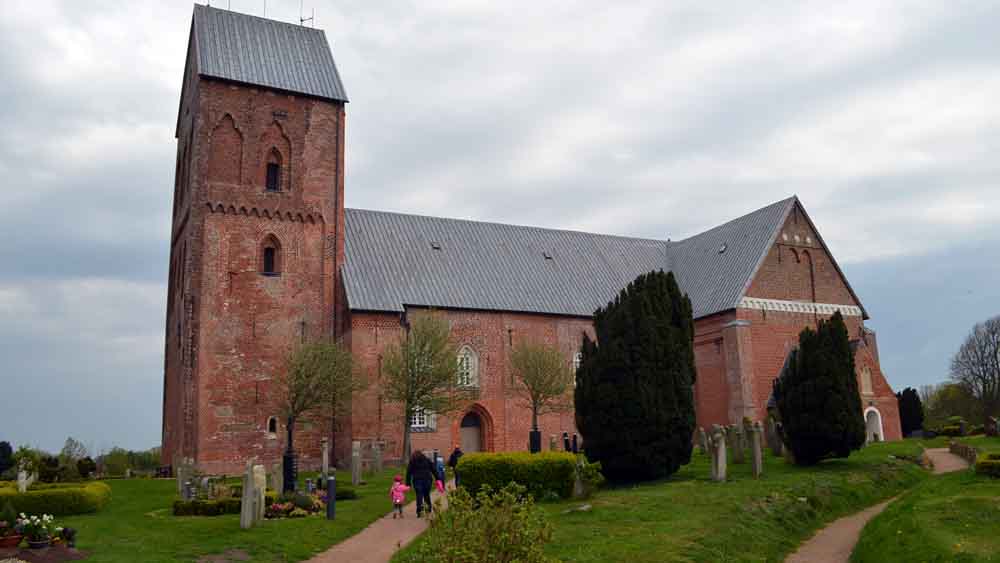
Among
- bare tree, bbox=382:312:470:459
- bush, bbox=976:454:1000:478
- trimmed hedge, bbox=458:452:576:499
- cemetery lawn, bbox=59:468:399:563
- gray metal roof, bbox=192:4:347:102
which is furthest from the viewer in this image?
gray metal roof, bbox=192:4:347:102

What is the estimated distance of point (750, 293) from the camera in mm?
39281

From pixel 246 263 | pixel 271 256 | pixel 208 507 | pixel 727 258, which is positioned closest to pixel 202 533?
pixel 208 507

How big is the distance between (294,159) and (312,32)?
774cm

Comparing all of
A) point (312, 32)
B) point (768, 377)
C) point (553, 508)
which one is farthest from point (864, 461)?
point (312, 32)

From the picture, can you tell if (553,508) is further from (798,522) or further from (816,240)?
(816,240)

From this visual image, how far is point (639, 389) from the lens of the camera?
74.0 ft

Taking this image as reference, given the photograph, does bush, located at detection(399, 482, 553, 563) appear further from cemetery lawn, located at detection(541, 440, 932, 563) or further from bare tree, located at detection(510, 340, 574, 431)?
bare tree, located at detection(510, 340, 574, 431)

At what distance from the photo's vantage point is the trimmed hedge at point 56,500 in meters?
20.6

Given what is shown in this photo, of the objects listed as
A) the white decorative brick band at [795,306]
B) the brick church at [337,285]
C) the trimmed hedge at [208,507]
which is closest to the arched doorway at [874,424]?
the brick church at [337,285]

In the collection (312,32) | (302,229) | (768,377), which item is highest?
(312,32)

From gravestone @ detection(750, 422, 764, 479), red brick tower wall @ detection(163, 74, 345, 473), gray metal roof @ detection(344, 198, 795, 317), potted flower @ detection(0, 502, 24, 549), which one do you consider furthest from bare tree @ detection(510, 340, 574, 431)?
potted flower @ detection(0, 502, 24, 549)

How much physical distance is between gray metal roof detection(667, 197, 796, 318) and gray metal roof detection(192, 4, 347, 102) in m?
19.4

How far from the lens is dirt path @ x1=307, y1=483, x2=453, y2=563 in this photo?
48.3 ft

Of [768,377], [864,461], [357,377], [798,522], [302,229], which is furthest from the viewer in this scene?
[768,377]
